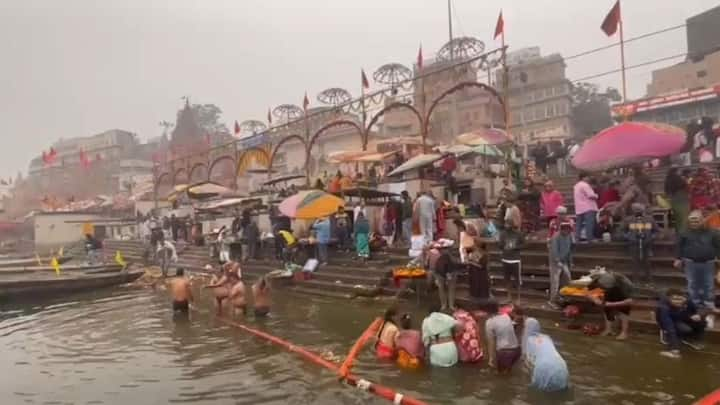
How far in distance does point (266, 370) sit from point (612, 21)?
16161 millimetres

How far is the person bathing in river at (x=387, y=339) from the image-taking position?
9.34 m

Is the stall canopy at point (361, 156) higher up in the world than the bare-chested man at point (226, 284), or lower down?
higher up

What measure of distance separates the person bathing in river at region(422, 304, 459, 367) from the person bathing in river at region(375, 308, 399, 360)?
704mm

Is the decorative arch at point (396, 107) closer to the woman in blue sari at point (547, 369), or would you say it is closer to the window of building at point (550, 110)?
the woman in blue sari at point (547, 369)

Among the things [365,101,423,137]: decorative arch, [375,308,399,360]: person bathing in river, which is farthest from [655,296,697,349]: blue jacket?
[365,101,423,137]: decorative arch

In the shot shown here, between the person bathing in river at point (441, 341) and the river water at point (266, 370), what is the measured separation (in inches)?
8.1

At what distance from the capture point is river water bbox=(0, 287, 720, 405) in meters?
7.54

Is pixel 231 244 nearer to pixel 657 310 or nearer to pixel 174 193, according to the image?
pixel 174 193

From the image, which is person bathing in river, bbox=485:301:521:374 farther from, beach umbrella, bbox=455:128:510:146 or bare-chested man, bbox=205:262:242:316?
beach umbrella, bbox=455:128:510:146

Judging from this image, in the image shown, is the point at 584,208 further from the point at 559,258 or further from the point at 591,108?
the point at 591,108

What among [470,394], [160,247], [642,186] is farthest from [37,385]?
[160,247]

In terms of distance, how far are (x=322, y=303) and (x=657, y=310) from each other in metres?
8.81

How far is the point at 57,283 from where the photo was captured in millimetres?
20672

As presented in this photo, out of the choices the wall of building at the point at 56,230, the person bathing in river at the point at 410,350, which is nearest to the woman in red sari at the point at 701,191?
the person bathing in river at the point at 410,350
